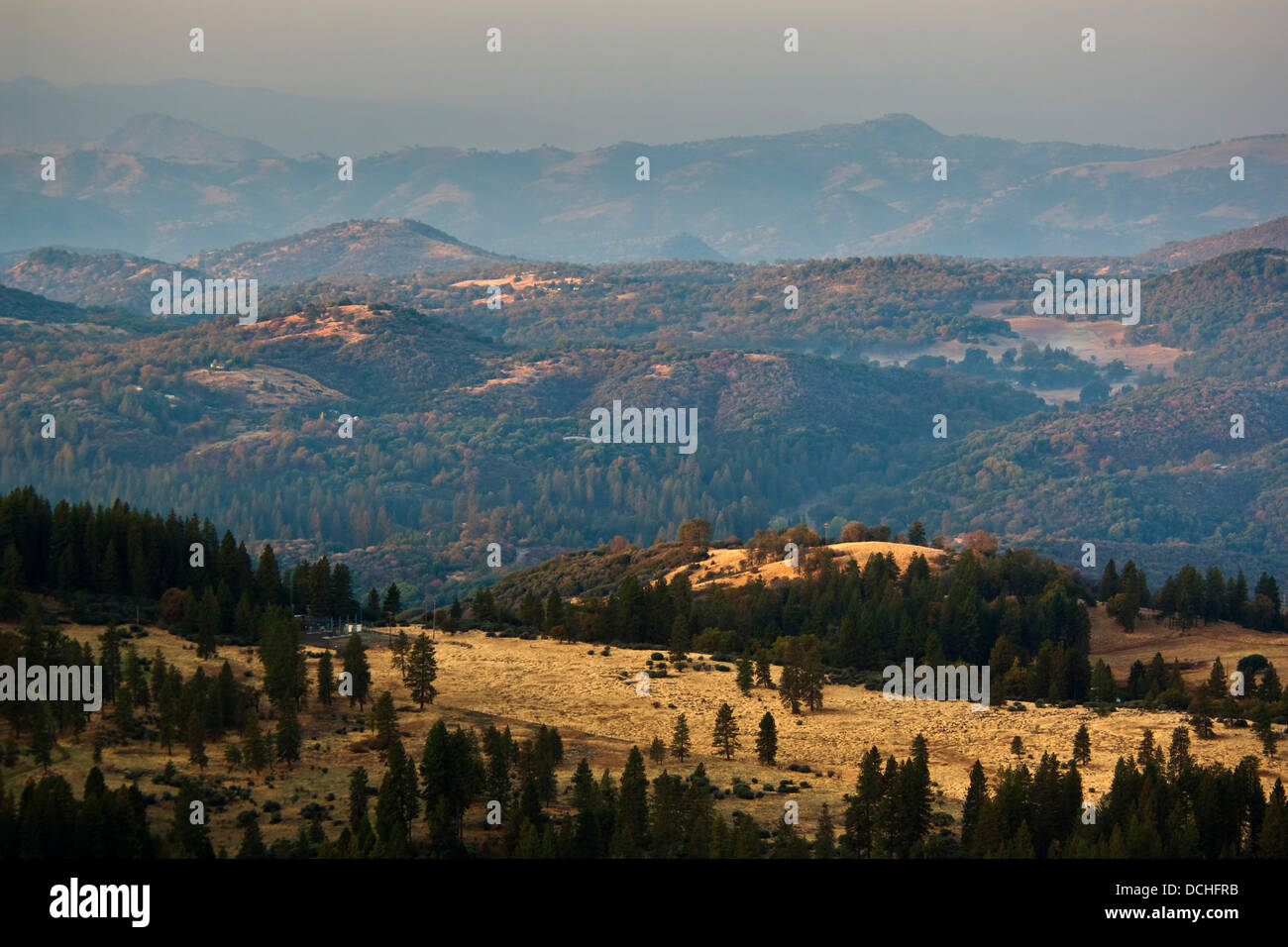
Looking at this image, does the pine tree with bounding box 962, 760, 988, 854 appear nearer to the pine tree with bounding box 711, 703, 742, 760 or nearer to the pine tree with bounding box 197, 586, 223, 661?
the pine tree with bounding box 711, 703, 742, 760

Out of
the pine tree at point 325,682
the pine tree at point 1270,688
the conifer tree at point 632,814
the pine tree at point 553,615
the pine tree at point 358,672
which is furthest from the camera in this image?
the pine tree at point 553,615

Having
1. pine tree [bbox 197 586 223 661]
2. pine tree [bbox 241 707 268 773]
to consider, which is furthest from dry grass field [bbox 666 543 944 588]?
pine tree [bbox 241 707 268 773]

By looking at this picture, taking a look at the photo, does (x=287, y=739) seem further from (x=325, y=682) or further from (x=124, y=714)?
(x=325, y=682)

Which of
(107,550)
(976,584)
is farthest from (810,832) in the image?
(976,584)

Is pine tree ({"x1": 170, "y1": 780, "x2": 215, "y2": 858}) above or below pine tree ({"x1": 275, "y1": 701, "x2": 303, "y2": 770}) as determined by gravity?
below

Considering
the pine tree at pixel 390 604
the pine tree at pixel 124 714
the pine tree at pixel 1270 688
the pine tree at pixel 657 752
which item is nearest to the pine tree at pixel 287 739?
the pine tree at pixel 124 714

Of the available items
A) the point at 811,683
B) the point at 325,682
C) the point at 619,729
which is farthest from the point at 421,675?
the point at 811,683

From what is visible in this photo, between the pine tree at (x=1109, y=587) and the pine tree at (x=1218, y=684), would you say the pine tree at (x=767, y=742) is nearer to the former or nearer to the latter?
the pine tree at (x=1218, y=684)
